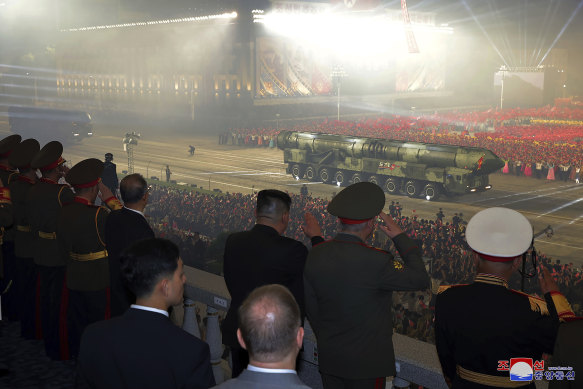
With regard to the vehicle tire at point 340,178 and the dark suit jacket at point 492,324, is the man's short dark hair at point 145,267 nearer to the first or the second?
the dark suit jacket at point 492,324

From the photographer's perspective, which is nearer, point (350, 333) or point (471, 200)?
point (350, 333)

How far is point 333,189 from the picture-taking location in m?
35.5

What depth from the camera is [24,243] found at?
819 centimetres

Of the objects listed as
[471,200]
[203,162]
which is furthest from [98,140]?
[471,200]

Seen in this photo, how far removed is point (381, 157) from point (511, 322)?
3073cm

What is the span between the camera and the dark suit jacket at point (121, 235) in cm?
610

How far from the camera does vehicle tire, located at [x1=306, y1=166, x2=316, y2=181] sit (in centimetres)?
3722

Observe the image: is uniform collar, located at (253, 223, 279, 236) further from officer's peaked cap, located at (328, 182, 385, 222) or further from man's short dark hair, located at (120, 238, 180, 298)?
man's short dark hair, located at (120, 238, 180, 298)

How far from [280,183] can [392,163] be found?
6.76 meters

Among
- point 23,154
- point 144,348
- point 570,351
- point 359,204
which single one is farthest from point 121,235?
point 570,351

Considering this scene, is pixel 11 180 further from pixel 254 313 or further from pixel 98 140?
pixel 98 140

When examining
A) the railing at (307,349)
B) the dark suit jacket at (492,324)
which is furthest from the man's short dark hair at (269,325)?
the railing at (307,349)

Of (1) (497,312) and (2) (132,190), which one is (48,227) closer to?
(2) (132,190)

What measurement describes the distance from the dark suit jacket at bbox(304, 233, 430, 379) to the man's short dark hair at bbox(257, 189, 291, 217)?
2.44ft
